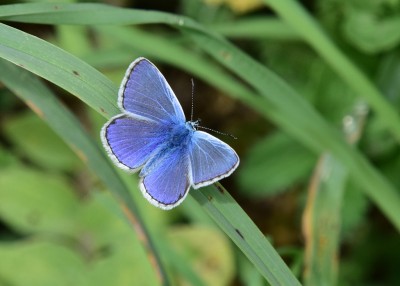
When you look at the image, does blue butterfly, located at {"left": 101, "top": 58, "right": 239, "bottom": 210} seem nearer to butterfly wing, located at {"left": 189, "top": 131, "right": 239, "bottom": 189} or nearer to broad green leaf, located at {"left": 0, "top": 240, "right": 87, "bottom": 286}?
butterfly wing, located at {"left": 189, "top": 131, "right": 239, "bottom": 189}

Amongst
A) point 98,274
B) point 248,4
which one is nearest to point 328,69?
point 248,4

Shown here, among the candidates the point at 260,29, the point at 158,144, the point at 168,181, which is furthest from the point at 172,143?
the point at 260,29

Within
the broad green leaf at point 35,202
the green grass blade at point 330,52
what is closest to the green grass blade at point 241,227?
the green grass blade at point 330,52

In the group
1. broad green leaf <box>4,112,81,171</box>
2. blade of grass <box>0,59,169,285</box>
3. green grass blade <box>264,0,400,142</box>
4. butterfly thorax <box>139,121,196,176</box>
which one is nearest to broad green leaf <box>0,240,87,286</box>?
broad green leaf <box>4,112,81,171</box>

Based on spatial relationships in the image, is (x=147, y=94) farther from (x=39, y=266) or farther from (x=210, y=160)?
(x=39, y=266)

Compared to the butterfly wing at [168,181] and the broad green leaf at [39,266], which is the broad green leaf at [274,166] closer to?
the broad green leaf at [39,266]
